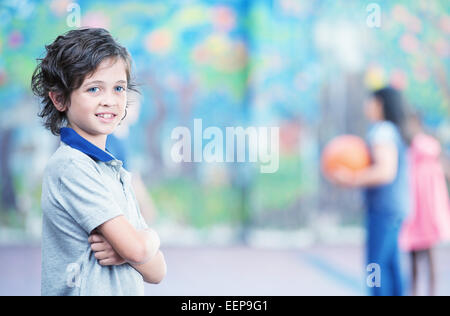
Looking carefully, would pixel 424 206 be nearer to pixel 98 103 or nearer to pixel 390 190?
pixel 390 190

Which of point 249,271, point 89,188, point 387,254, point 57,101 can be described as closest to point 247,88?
point 249,271

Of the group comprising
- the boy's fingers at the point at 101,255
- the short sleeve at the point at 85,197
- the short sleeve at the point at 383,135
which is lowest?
the boy's fingers at the point at 101,255

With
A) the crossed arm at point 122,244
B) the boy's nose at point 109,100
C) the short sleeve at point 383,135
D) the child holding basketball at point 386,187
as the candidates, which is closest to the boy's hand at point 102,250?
the crossed arm at point 122,244

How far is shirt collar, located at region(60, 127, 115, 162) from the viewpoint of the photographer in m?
1.06

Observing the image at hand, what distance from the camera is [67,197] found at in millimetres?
1027

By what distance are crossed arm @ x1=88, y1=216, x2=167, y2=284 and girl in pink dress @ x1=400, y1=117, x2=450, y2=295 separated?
8.30 feet

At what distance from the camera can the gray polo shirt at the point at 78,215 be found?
102 centimetres

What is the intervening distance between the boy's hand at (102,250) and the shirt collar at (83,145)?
0.14m

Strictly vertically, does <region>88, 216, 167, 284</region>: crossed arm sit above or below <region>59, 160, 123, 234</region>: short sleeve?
below

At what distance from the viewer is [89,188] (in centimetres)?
102

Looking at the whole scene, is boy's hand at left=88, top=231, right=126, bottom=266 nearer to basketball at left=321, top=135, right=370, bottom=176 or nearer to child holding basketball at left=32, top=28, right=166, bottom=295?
child holding basketball at left=32, top=28, right=166, bottom=295

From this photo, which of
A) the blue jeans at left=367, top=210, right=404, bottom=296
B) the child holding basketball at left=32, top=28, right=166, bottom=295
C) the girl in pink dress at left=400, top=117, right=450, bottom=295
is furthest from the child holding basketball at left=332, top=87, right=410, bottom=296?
the child holding basketball at left=32, top=28, right=166, bottom=295

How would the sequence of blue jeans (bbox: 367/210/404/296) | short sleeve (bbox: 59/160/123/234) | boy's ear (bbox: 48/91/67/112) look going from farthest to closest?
blue jeans (bbox: 367/210/404/296) < boy's ear (bbox: 48/91/67/112) < short sleeve (bbox: 59/160/123/234)

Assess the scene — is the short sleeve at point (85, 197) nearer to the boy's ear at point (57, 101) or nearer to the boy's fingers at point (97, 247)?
the boy's fingers at point (97, 247)
